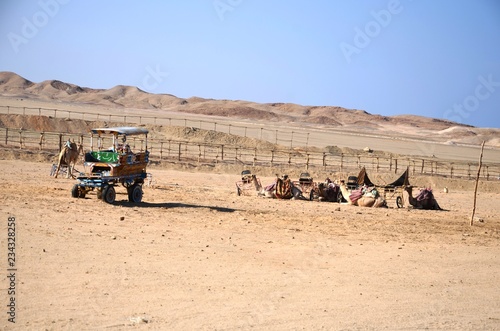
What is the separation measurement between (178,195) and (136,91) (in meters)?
151

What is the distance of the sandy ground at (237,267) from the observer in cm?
Result: 962

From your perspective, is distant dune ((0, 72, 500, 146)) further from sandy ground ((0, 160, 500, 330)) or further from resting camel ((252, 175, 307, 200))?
sandy ground ((0, 160, 500, 330))

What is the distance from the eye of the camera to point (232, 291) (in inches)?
428

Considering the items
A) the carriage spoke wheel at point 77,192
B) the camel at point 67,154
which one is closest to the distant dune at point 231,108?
the camel at point 67,154

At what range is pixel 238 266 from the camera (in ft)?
41.3

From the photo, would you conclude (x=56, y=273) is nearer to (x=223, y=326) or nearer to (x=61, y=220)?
(x=223, y=326)

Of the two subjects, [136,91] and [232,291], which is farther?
[136,91]

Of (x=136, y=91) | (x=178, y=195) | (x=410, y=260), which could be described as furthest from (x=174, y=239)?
(x=136, y=91)

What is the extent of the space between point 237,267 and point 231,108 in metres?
128

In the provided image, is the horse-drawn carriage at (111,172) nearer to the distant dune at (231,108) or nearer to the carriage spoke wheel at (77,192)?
the carriage spoke wheel at (77,192)

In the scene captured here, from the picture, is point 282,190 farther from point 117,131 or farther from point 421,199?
point 117,131

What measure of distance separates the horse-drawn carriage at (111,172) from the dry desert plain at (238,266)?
39 centimetres

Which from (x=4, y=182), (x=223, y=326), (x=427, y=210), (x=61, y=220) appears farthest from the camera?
(x=427, y=210)

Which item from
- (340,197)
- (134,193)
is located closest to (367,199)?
(340,197)
